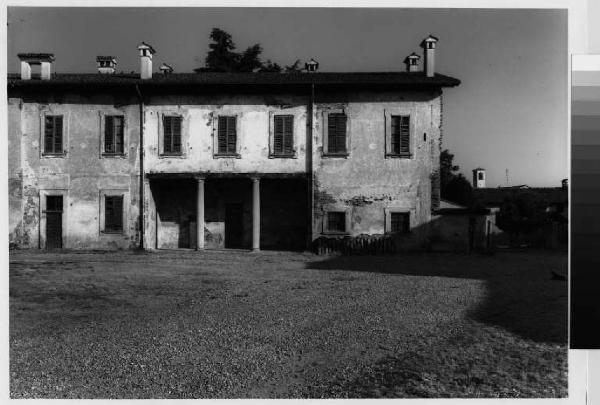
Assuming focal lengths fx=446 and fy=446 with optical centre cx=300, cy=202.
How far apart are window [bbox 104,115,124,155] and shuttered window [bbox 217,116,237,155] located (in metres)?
3.89

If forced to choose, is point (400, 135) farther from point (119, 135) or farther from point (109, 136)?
point (109, 136)

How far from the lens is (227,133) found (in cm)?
1759

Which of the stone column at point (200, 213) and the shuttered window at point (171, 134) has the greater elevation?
the shuttered window at point (171, 134)

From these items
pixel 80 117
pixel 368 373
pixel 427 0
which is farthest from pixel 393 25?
pixel 80 117

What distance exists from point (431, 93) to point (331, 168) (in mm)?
4733

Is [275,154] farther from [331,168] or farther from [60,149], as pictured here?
[60,149]

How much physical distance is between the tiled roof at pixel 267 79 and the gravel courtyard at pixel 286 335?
26.0 ft

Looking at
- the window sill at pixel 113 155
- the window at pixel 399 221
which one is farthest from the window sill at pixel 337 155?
the window sill at pixel 113 155

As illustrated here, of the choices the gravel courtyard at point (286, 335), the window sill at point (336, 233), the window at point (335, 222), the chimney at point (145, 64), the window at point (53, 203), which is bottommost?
the gravel courtyard at point (286, 335)

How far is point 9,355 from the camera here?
6.32 m

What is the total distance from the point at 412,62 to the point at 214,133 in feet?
27.8

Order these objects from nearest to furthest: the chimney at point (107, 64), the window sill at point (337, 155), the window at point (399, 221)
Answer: the window at point (399, 221), the window sill at point (337, 155), the chimney at point (107, 64)

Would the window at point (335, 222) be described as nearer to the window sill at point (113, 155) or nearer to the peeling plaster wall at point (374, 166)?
the peeling plaster wall at point (374, 166)

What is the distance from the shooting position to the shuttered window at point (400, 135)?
1692cm
